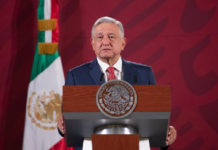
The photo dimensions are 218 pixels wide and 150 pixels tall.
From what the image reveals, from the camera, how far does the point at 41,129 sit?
9.25 feet

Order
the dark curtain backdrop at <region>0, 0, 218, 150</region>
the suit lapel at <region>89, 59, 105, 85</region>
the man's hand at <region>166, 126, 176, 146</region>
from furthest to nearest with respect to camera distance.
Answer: the dark curtain backdrop at <region>0, 0, 218, 150</region>
the suit lapel at <region>89, 59, 105, 85</region>
the man's hand at <region>166, 126, 176, 146</region>

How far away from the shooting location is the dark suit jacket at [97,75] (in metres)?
1.43

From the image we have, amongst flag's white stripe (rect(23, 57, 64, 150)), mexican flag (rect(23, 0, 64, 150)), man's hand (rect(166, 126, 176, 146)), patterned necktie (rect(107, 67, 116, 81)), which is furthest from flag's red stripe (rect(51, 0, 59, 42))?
man's hand (rect(166, 126, 176, 146))

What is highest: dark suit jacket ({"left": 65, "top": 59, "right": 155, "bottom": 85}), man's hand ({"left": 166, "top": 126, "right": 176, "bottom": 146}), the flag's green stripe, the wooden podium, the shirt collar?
the flag's green stripe

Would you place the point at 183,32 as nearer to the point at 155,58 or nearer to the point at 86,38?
the point at 155,58

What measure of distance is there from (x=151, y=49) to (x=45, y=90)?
1227 millimetres

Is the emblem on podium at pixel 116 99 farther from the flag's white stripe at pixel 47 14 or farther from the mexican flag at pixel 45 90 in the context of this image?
the flag's white stripe at pixel 47 14

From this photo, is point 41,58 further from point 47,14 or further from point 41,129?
point 41,129

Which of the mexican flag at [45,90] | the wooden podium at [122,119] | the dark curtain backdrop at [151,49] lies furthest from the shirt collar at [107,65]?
the dark curtain backdrop at [151,49]

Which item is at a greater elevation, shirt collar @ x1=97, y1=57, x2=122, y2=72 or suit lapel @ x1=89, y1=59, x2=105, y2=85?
shirt collar @ x1=97, y1=57, x2=122, y2=72

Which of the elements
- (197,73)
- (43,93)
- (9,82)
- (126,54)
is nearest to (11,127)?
(9,82)

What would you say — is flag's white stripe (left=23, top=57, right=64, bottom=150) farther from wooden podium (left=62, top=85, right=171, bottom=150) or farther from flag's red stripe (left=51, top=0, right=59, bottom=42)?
wooden podium (left=62, top=85, right=171, bottom=150)

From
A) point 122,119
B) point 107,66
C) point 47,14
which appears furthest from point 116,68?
point 47,14

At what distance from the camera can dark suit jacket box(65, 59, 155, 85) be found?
4.70 ft
